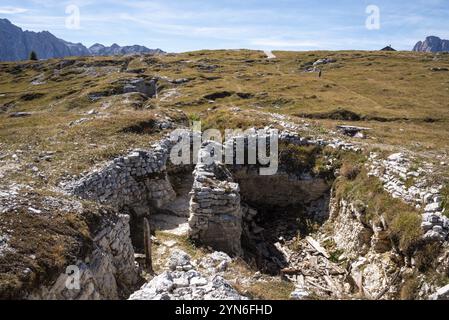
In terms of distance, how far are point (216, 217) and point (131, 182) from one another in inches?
264

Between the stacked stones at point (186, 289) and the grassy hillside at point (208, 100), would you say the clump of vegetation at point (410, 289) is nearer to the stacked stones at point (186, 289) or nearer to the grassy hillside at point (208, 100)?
the stacked stones at point (186, 289)

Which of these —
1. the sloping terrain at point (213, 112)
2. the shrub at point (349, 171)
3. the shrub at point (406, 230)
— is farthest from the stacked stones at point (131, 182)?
the shrub at point (406, 230)

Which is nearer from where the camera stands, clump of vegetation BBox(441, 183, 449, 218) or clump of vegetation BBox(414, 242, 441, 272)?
clump of vegetation BBox(414, 242, 441, 272)

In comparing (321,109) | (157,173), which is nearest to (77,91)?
(321,109)

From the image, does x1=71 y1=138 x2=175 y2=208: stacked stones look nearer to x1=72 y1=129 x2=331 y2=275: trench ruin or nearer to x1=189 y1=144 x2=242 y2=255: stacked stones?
x1=72 y1=129 x2=331 y2=275: trench ruin

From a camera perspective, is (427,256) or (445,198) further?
(445,198)

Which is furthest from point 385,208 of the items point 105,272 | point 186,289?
point 105,272

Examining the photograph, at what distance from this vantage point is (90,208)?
15.1m

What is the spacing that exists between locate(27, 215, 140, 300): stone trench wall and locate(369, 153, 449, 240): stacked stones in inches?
489

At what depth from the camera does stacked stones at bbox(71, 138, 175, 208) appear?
71.3 feet

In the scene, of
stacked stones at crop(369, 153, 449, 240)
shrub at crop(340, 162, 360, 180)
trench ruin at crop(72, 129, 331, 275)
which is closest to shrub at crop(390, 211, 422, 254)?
stacked stones at crop(369, 153, 449, 240)

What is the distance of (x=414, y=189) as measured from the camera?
18750 millimetres

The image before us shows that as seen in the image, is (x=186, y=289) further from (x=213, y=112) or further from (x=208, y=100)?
(x=208, y=100)
